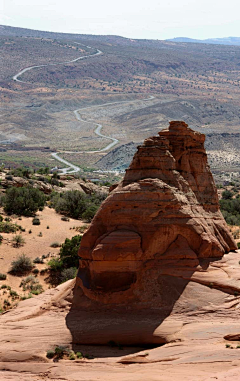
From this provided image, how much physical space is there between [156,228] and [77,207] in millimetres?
29202

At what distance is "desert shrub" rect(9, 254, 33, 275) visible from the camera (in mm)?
28375

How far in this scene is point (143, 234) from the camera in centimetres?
1695

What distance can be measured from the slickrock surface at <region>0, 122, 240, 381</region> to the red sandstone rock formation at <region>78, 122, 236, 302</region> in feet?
0.11

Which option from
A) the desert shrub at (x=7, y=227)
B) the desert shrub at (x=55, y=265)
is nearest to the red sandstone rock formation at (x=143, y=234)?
the desert shrub at (x=55, y=265)

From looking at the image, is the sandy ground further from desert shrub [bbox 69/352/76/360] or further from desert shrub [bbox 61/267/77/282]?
desert shrub [bbox 69/352/76/360]

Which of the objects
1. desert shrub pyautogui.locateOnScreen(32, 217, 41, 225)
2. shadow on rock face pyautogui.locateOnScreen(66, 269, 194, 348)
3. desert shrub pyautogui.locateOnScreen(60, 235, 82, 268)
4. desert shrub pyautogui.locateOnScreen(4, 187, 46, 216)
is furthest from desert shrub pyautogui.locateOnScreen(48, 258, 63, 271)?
desert shrub pyautogui.locateOnScreen(4, 187, 46, 216)

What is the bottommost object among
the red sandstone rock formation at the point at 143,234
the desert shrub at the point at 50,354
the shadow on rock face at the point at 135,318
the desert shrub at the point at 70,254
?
the desert shrub at the point at 70,254

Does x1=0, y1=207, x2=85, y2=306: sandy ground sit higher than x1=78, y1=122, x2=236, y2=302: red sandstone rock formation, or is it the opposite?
x1=78, y1=122, x2=236, y2=302: red sandstone rock formation

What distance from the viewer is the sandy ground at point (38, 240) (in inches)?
1087

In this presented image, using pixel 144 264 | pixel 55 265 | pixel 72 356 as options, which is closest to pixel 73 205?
pixel 55 265

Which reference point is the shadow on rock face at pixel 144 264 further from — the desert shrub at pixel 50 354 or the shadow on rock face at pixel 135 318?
the desert shrub at pixel 50 354

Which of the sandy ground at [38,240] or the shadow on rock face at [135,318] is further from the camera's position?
the sandy ground at [38,240]

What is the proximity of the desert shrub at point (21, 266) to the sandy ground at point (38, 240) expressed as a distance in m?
0.43

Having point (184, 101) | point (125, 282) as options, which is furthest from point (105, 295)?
point (184, 101)
